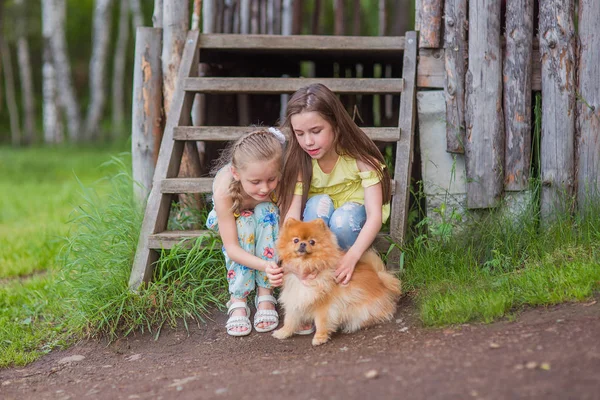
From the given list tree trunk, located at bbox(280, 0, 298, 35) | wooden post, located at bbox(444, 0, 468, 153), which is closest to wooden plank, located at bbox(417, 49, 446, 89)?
wooden post, located at bbox(444, 0, 468, 153)

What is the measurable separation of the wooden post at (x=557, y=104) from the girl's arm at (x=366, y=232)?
1168 millimetres

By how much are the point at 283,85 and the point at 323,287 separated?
174 centimetres

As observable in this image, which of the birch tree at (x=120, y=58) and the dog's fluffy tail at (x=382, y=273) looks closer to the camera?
the dog's fluffy tail at (x=382, y=273)

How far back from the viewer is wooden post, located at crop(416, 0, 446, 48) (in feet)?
14.6

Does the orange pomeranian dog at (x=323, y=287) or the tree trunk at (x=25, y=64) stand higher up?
the tree trunk at (x=25, y=64)

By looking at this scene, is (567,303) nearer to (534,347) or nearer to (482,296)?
(482,296)

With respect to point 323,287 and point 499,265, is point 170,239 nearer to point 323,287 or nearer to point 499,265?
point 323,287

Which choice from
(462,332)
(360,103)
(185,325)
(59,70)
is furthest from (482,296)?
(59,70)

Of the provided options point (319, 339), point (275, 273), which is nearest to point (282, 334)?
point (319, 339)

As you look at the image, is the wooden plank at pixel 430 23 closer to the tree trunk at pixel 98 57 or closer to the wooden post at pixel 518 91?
the wooden post at pixel 518 91

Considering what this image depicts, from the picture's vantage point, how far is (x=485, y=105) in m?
4.27

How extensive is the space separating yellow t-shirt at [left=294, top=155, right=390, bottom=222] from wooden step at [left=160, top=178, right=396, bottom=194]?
70 cm

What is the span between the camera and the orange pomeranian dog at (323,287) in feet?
11.5

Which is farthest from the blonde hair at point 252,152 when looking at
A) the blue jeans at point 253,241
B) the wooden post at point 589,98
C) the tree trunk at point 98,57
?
the tree trunk at point 98,57
